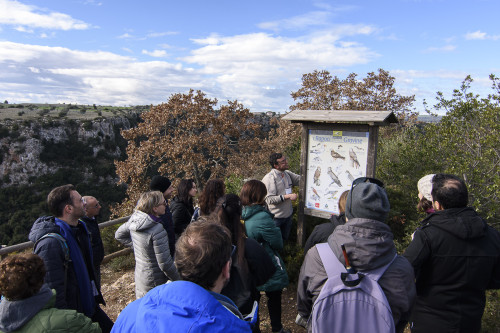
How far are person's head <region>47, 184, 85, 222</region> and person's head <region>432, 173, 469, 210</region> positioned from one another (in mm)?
2711

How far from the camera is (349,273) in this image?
4.97ft

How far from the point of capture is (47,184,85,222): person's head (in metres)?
2.48

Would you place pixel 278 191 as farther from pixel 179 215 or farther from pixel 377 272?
pixel 377 272

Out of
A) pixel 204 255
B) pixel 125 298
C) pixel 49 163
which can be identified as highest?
pixel 204 255

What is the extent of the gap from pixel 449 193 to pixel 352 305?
1.14 m

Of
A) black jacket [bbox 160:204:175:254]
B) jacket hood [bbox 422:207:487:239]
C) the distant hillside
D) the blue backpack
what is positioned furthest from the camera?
the distant hillside

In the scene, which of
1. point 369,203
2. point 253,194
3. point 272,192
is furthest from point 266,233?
point 272,192

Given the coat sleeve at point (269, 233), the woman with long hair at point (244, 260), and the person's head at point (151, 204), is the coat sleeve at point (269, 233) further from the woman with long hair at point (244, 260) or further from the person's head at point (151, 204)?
the person's head at point (151, 204)

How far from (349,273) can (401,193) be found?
13.0 ft

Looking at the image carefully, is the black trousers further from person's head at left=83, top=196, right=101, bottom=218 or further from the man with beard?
person's head at left=83, top=196, right=101, bottom=218

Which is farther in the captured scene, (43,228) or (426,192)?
(426,192)

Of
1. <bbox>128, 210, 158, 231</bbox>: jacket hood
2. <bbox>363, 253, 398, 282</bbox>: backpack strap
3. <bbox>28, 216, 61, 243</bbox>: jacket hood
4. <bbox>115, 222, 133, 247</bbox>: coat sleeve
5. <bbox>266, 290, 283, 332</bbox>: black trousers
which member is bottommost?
<bbox>266, 290, 283, 332</bbox>: black trousers

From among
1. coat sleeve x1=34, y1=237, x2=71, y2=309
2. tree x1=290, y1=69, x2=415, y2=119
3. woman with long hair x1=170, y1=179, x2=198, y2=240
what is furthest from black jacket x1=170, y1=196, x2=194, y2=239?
tree x1=290, y1=69, x2=415, y2=119

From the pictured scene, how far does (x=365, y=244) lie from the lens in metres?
1.54
